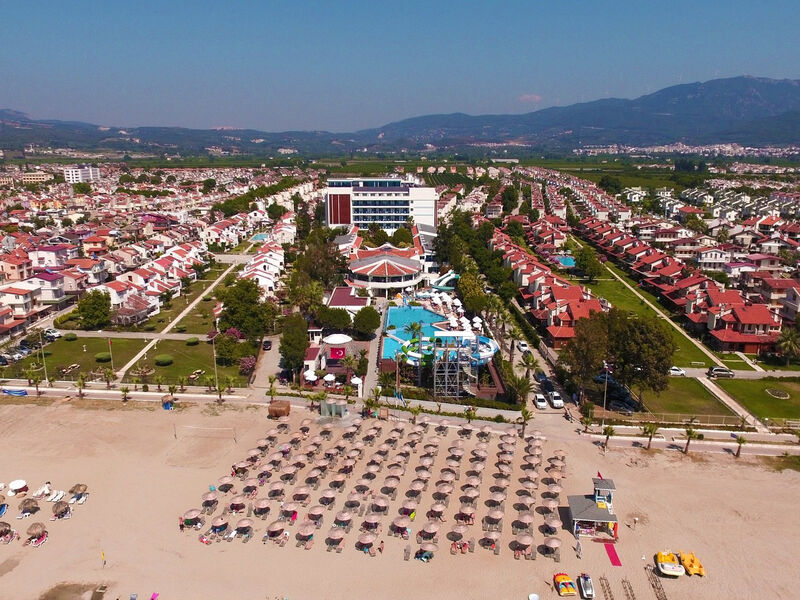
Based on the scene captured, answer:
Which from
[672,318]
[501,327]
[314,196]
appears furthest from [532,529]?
[314,196]

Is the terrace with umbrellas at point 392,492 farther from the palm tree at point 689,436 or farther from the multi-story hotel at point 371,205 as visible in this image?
the multi-story hotel at point 371,205

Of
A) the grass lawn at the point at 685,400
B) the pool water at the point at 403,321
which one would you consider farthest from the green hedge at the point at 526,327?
the grass lawn at the point at 685,400

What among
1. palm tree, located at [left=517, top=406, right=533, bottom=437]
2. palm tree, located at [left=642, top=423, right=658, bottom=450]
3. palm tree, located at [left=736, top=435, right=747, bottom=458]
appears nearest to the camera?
palm tree, located at [left=736, top=435, right=747, bottom=458]

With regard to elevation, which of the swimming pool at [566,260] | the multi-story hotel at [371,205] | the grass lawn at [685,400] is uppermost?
the multi-story hotel at [371,205]

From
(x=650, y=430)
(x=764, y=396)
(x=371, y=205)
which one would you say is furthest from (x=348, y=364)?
(x=371, y=205)

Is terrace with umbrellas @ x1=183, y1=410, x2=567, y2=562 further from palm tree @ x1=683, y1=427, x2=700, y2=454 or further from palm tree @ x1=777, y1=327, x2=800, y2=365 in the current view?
palm tree @ x1=777, y1=327, x2=800, y2=365

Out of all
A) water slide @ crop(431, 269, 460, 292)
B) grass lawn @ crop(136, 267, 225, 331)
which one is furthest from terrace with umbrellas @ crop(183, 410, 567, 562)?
water slide @ crop(431, 269, 460, 292)
